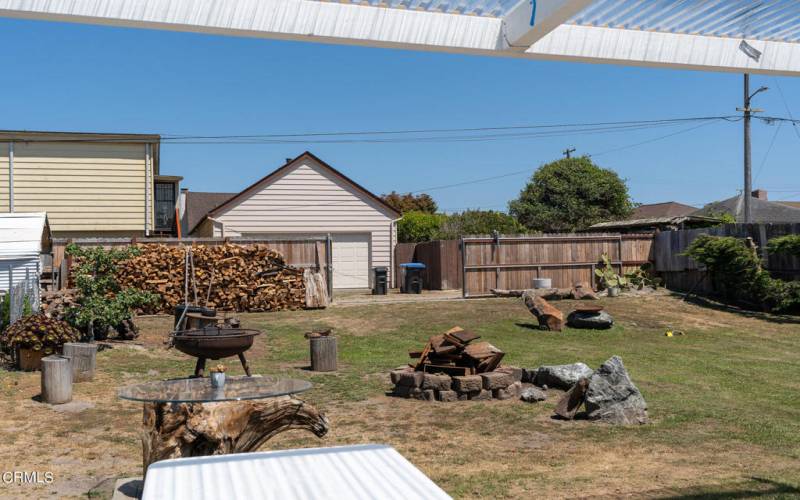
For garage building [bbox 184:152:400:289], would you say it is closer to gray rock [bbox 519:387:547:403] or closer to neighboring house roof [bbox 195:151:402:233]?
neighboring house roof [bbox 195:151:402:233]

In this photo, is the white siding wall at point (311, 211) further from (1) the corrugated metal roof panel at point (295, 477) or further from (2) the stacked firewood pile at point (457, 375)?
(1) the corrugated metal roof panel at point (295, 477)

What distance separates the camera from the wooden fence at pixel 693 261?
20.5 metres

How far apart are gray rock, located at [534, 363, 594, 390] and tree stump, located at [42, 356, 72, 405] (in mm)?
6276

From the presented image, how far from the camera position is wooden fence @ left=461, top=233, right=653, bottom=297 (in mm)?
22156

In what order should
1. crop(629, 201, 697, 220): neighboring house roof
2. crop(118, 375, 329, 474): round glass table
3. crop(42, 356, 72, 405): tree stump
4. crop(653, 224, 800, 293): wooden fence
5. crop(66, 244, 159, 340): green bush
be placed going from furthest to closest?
crop(629, 201, 697, 220): neighboring house roof, crop(653, 224, 800, 293): wooden fence, crop(66, 244, 159, 340): green bush, crop(42, 356, 72, 405): tree stump, crop(118, 375, 329, 474): round glass table

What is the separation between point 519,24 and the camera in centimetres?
288

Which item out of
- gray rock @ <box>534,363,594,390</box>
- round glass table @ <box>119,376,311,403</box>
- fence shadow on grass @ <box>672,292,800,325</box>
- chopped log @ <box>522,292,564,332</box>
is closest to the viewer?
round glass table @ <box>119,376,311,403</box>

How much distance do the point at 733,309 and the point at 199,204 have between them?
28.3 metres

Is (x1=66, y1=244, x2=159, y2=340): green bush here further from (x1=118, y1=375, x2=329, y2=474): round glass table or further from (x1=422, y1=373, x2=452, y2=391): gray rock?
(x1=118, y1=375, x2=329, y2=474): round glass table

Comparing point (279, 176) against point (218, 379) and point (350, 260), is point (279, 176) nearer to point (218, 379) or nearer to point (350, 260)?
point (350, 260)

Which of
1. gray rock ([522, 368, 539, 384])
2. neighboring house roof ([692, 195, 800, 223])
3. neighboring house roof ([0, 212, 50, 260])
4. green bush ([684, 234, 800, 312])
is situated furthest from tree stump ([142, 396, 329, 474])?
neighboring house roof ([692, 195, 800, 223])

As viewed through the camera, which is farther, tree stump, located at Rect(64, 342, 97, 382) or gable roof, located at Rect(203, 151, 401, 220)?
gable roof, located at Rect(203, 151, 401, 220)

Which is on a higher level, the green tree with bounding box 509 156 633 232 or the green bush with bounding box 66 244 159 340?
the green tree with bounding box 509 156 633 232

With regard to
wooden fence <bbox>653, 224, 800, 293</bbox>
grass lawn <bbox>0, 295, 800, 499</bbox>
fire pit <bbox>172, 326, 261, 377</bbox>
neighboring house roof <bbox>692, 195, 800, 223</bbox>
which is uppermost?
neighboring house roof <bbox>692, 195, 800, 223</bbox>
